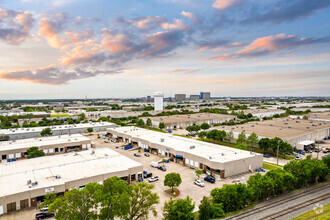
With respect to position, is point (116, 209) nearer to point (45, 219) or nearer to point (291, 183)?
point (45, 219)

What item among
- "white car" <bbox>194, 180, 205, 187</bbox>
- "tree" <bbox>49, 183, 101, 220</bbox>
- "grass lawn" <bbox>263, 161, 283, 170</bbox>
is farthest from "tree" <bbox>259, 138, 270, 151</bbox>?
"tree" <bbox>49, 183, 101, 220</bbox>

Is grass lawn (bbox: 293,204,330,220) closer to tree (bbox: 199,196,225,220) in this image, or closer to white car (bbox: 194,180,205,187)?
tree (bbox: 199,196,225,220)

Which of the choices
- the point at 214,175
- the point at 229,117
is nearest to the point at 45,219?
the point at 214,175

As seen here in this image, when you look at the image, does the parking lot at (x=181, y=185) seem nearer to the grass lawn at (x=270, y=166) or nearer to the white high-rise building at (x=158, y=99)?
the grass lawn at (x=270, y=166)

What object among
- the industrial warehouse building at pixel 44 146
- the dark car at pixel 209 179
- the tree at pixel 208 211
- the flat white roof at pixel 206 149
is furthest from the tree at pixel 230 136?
the industrial warehouse building at pixel 44 146

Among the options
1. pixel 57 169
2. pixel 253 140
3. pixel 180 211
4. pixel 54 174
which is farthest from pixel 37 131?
pixel 253 140

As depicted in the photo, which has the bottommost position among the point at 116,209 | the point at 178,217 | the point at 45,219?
the point at 45,219
